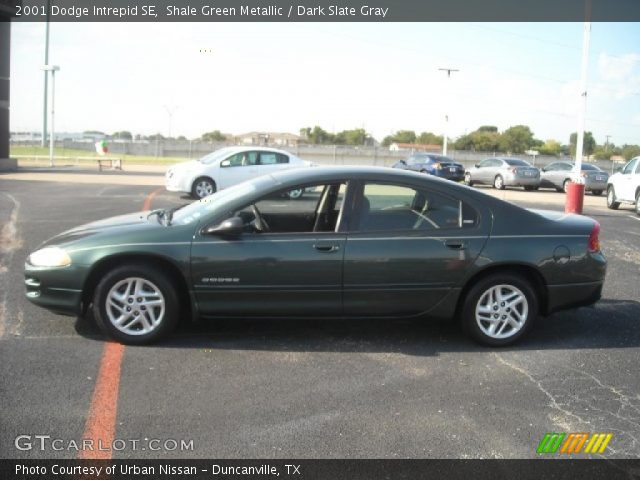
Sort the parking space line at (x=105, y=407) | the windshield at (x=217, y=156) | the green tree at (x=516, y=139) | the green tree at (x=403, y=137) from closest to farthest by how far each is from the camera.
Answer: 1. the parking space line at (x=105, y=407)
2. the windshield at (x=217, y=156)
3. the green tree at (x=516, y=139)
4. the green tree at (x=403, y=137)

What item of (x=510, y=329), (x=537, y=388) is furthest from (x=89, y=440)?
(x=510, y=329)

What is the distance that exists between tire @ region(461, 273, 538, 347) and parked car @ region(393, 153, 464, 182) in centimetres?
2123

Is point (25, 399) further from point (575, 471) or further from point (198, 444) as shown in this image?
point (575, 471)

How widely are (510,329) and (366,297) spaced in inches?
49.4

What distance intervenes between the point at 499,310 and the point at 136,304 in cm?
291

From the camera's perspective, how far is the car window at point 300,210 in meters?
4.96

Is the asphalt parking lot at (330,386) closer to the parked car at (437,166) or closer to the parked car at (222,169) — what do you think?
the parked car at (222,169)

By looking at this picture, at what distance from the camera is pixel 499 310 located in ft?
16.5

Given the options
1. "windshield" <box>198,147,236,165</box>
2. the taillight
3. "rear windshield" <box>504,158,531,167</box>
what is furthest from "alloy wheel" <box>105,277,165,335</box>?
"rear windshield" <box>504,158,531,167</box>

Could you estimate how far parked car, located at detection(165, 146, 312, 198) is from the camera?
15.6 m

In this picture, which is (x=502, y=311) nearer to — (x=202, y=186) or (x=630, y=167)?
(x=202, y=186)

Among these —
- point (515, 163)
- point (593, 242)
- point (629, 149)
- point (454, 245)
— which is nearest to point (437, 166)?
point (515, 163)

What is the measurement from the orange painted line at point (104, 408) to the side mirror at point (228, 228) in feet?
3.77

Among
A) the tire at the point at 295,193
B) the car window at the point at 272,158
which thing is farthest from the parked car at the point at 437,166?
the tire at the point at 295,193
